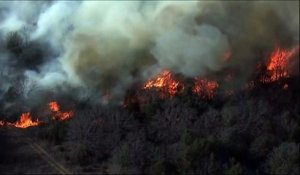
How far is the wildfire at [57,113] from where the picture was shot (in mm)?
28406

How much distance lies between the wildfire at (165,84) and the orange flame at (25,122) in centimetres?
623

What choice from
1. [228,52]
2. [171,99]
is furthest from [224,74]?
[171,99]

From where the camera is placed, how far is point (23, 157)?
24609mm

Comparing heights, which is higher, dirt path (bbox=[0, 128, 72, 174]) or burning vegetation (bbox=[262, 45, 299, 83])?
burning vegetation (bbox=[262, 45, 299, 83])

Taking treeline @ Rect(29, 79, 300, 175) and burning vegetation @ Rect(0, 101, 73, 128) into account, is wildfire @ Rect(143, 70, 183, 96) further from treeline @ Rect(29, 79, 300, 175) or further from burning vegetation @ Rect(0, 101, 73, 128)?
burning vegetation @ Rect(0, 101, 73, 128)

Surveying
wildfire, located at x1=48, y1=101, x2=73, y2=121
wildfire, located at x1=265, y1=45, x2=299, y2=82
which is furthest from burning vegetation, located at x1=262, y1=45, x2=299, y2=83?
wildfire, located at x1=48, y1=101, x2=73, y2=121

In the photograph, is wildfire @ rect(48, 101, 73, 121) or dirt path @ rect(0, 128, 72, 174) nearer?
dirt path @ rect(0, 128, 72, 174)

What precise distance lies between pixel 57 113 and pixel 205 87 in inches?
313

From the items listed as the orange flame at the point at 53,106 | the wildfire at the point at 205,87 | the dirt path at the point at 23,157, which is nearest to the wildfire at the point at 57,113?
the orange flame at the point at 53,106

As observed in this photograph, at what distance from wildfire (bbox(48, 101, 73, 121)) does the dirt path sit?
2082 millimetres

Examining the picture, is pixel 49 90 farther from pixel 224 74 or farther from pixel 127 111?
pixel 224 74

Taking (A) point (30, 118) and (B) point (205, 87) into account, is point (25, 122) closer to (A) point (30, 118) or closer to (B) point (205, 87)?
(A) point (30, 118)

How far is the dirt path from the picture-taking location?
76.6ft

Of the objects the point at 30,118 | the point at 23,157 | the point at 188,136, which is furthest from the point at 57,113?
the point at 188,136
